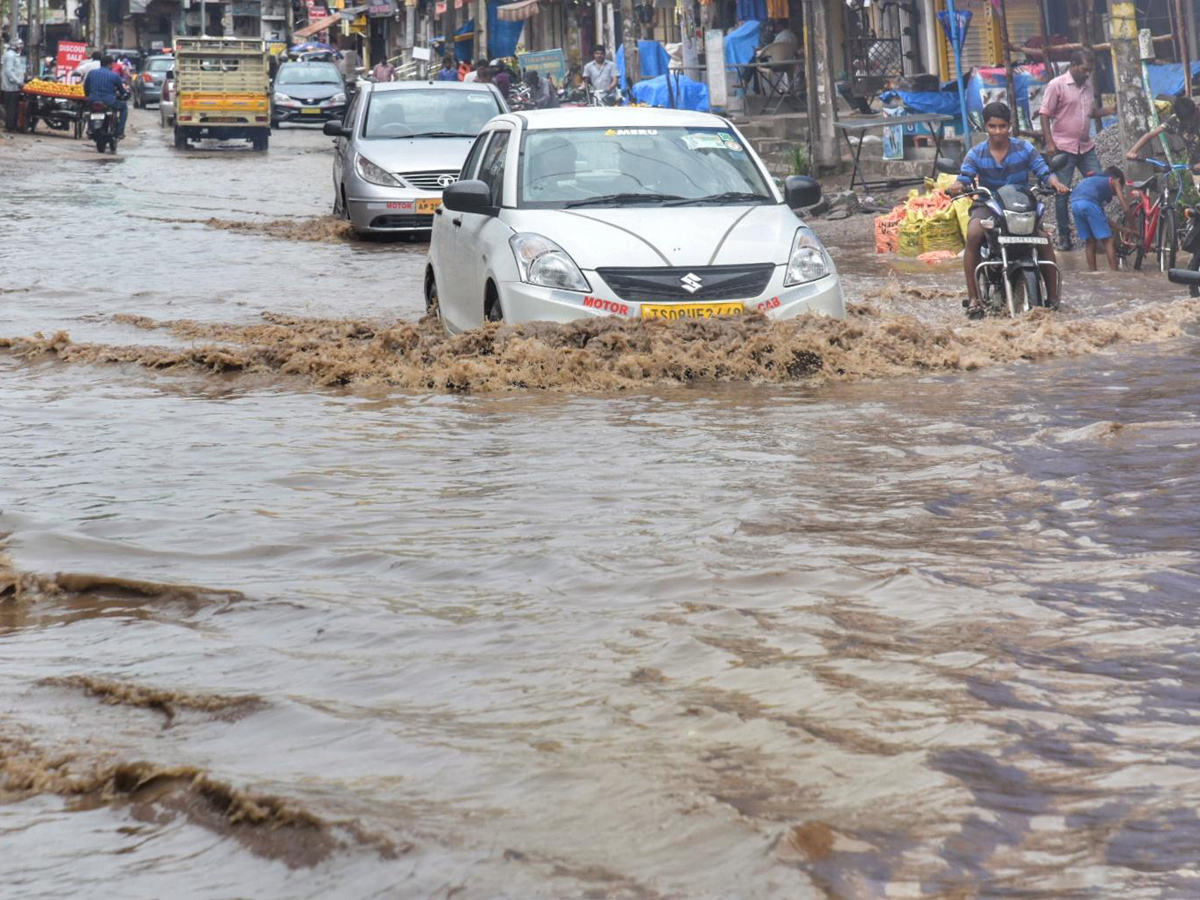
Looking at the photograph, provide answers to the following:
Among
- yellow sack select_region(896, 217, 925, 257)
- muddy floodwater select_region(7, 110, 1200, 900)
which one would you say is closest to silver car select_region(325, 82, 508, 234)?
yellow sack select_region(896, 217, 925, 257)

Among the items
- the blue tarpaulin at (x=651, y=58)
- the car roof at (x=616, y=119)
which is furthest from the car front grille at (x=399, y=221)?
the blue tarpaulin at (x=651, y=58)

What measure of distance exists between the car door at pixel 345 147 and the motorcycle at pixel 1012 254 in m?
8.59

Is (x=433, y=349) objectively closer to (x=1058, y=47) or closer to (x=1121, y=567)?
(x=1121, y=567)

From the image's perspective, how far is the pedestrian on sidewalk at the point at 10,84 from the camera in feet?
132

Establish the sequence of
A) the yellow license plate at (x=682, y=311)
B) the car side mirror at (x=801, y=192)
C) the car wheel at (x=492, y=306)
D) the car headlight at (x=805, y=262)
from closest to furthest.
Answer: the yellow license plate at (x=682, y=311) < the car headlight at (x=805, y=262) < the car wheel at (x=492, y=306) < the car side mirror at (x=801, y=192)

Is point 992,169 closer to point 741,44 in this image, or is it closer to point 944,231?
point 944,231

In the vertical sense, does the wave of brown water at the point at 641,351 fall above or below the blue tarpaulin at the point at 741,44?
below

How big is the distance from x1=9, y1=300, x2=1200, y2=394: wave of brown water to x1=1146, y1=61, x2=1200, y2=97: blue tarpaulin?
366 inches

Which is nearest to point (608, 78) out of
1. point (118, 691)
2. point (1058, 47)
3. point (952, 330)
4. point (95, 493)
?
point (1058, 47)

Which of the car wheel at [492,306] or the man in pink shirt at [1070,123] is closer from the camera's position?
the car wheel at [492,306]

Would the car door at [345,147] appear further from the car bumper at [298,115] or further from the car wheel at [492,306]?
the car bumper at [298,115]

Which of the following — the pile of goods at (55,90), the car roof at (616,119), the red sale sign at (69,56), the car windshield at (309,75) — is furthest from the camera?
the red sale sign at (69,56)

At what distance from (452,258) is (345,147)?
8914 millimetres

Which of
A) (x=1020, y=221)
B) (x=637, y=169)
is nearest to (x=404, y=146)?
(x=1020, y=221)
